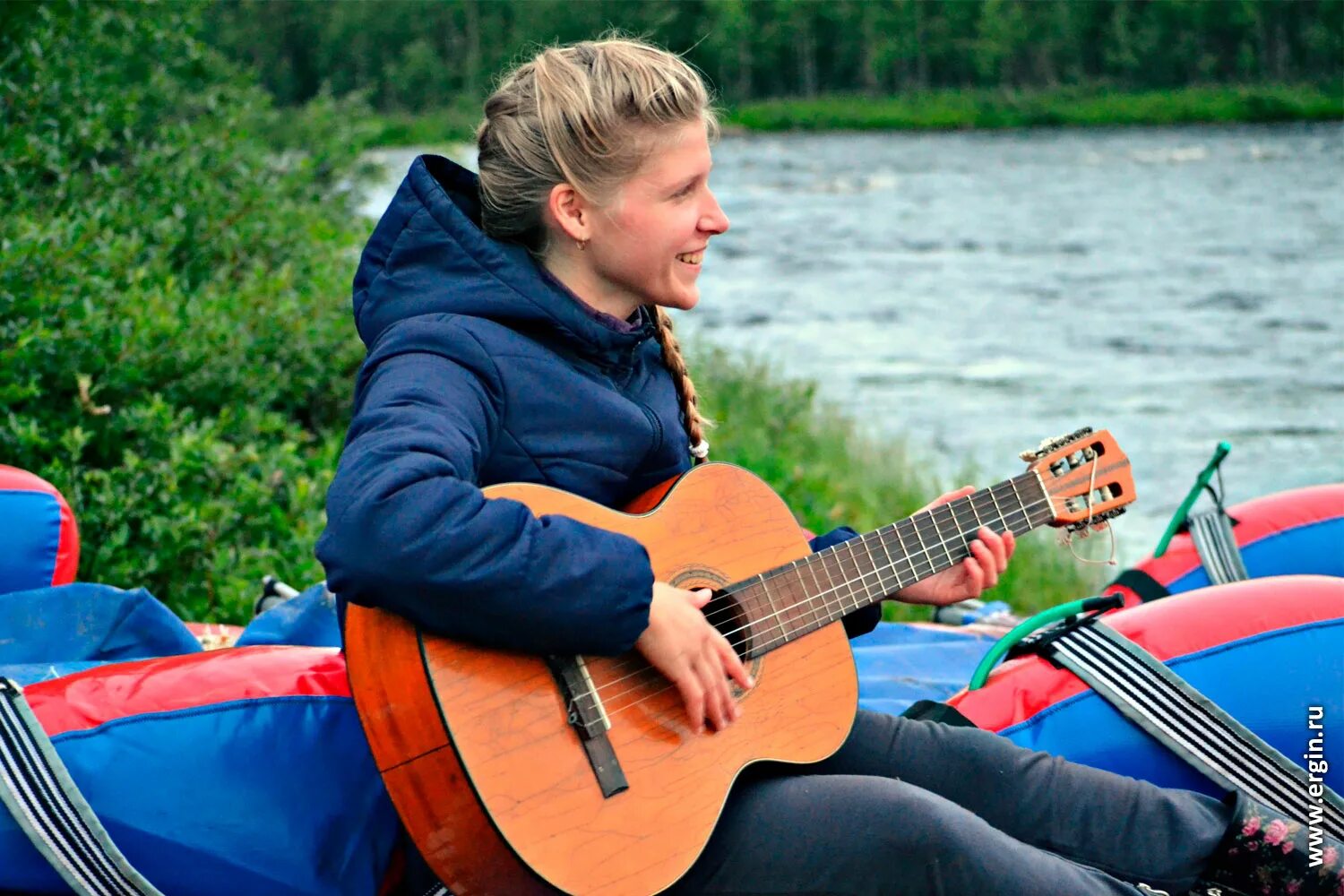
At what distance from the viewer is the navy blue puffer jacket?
2057 mm

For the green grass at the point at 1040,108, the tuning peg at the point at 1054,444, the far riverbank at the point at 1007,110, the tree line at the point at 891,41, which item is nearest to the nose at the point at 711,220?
the tuning peg at the point at 1054,444

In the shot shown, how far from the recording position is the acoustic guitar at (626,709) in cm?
211

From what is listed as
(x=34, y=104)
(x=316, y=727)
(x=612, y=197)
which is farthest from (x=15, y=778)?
(x=34, y=104)

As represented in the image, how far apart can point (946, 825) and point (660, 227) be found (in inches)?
42.7

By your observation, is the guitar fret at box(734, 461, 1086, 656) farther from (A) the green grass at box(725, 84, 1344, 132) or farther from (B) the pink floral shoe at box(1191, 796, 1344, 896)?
(A) the green grass at box(725, 84, 1344, 132)

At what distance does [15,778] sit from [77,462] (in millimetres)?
2115

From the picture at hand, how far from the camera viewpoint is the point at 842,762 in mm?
2588

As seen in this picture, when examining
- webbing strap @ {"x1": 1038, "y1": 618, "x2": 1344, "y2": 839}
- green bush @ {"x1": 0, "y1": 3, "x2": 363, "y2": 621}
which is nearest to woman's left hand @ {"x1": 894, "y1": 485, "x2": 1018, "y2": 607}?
webbing strap @ {"x1": 1038, "y1": 618, "x2": 1344, "y2": 839}

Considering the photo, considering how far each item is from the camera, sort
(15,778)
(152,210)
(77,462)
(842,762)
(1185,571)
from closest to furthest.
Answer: (15,778) < (842,762) < (1185,571) < (77,462) < (152,210)

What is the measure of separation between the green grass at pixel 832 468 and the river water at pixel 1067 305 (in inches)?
18.4

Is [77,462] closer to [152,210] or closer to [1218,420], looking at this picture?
[152,210]

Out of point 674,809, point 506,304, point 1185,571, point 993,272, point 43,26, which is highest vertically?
point 43,26

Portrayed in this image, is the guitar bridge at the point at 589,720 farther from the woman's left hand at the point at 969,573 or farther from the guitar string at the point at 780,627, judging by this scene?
the woman's left hand at the point at 969,573

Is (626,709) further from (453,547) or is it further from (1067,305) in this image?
(1067,305)
